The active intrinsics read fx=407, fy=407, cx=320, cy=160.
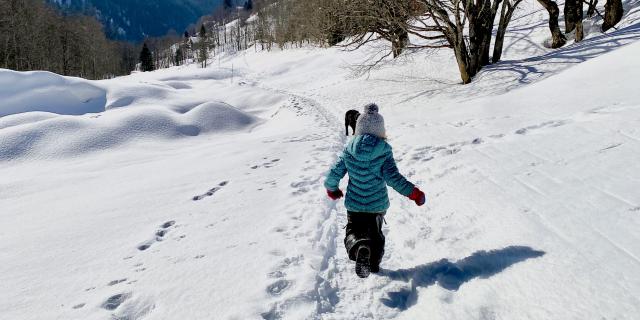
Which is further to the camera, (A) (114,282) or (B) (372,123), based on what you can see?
(A) (114,282)

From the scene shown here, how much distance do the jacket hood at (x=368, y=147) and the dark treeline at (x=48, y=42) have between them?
58890mm

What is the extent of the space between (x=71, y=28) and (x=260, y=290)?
254ft

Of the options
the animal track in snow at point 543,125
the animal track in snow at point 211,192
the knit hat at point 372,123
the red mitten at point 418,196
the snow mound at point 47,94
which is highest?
the snow mound at point 47,94

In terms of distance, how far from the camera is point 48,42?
61.1m

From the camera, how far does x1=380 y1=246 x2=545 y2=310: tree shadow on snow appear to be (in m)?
3.13

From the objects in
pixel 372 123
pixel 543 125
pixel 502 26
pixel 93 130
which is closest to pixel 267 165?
pixel 372 123

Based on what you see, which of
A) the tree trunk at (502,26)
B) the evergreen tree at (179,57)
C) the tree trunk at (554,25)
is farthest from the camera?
the evergreen tree at (179,57)

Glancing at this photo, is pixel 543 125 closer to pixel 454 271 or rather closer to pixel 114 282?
pixel 454 271

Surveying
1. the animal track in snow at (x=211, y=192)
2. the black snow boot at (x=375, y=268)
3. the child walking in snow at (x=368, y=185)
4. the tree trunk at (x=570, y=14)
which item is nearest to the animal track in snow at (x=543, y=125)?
the child walking in snow at (x=368, y=185)

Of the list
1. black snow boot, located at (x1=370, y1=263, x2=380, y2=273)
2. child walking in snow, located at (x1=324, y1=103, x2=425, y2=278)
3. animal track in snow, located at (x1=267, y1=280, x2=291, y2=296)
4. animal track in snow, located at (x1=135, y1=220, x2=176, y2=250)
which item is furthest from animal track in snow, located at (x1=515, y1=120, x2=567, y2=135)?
animal track in snow, located at (x1=135, y1=220, x2=176, y2=250)

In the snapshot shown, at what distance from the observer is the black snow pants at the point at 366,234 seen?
341 centimetres

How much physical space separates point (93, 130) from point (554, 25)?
1582 centimetres

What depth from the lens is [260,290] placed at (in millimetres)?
3268

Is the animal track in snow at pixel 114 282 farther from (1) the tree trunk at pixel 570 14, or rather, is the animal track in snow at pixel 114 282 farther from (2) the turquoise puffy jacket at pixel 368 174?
(1) the tree trunk at pixel 570 14
